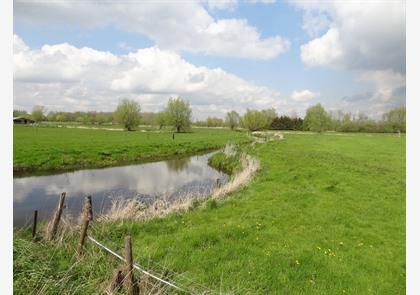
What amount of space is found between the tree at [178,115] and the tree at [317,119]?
39.0 metres

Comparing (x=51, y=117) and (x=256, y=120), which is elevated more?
(x=51, y=117)

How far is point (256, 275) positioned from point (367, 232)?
519cm

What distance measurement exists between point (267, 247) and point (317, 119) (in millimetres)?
95775

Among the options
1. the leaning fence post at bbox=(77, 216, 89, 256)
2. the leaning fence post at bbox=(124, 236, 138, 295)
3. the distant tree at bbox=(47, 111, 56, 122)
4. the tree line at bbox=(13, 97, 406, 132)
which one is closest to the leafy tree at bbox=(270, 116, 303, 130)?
the tree line at bbox=(13, 97, 406, 132)

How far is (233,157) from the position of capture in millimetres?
33375

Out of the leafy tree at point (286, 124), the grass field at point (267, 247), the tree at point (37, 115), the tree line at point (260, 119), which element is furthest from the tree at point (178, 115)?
the grass field at point (267, 247)

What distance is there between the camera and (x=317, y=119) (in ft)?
325

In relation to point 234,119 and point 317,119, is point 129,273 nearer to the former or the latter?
point 317,119

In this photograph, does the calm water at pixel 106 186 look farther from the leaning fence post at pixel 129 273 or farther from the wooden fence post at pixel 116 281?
the leaning fence post at pixel 129 273

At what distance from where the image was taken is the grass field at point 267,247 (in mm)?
7582

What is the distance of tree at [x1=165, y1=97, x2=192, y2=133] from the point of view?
96250 mm

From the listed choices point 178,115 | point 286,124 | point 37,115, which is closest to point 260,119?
point 286,124

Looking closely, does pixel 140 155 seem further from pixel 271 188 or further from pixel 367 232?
pixel 367 232
